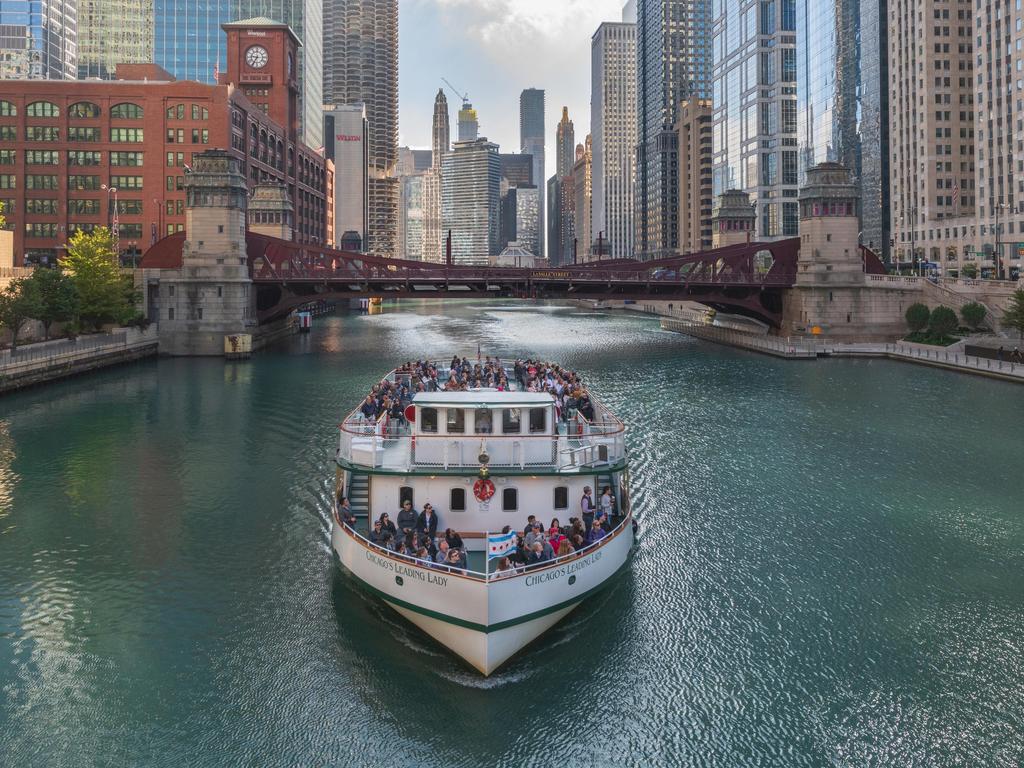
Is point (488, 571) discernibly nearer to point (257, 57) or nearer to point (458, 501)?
point (458, 501)

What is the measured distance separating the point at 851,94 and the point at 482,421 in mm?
176229

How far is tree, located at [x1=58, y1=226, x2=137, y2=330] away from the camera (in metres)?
78.7

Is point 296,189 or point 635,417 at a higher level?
point 296,189

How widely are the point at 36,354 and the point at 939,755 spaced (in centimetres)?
6550

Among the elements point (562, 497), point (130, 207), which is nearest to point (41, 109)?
point (130, 207)

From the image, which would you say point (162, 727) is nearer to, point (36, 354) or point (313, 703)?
point (313, 703)

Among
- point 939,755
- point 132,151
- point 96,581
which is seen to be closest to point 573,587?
point 939,755

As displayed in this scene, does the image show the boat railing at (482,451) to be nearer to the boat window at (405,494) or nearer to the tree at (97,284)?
the boat window at (405,494)

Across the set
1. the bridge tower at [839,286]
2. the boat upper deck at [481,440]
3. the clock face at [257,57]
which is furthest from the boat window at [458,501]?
the clock face at [257,57]

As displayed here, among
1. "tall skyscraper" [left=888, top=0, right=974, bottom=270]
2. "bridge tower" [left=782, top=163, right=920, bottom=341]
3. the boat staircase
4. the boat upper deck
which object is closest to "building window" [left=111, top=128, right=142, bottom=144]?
"bridge tower" [left=782, top=163, right=920, bottom=341]

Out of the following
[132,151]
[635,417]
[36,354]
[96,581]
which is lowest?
[96,581]

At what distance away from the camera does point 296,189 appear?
165875mm

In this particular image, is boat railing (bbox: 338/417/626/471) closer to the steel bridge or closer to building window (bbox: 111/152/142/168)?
the steel bridge

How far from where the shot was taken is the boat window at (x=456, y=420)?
2478cm
